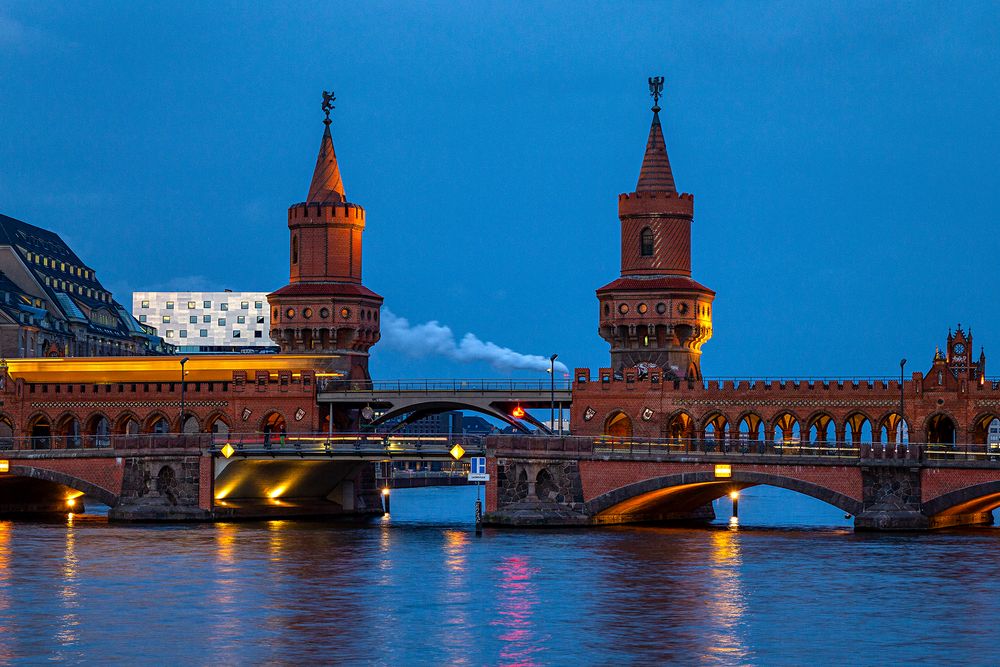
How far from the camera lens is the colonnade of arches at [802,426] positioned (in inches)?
4382

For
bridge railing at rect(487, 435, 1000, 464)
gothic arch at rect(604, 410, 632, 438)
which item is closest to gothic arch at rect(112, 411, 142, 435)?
gothic arch at rect(604, 410, 632, 438)

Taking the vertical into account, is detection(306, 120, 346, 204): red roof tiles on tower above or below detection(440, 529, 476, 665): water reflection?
above

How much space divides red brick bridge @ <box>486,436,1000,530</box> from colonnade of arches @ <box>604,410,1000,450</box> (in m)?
2.51

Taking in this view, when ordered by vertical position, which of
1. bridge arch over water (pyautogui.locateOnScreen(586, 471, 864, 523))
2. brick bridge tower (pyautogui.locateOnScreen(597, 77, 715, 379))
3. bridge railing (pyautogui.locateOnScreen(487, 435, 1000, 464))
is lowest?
bridge arch over water (pyautogui.locateOnScreen(586, 471, 864, 523))

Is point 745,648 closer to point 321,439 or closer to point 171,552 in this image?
point 171,552

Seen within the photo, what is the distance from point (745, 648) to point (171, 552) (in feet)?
130

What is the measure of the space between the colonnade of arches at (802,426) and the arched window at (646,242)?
1330 cm

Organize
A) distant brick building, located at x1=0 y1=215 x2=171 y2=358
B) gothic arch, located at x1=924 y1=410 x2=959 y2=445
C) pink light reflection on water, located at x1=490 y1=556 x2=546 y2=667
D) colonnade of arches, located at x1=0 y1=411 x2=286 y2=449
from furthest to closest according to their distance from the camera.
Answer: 1. distant brick building, located at x1=0 y1=215 x2=171 y2=358
2. colonnade of arches, located at x1=0 y1=411 x2=286 y2=449
3. gothic arch, located at x1=924 y1=410 x2=959 y2=445
4. pink light reflection on water, located at x1=490 y1=556 x2=546 y2=667

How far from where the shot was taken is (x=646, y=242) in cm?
13088

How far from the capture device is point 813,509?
153 metres

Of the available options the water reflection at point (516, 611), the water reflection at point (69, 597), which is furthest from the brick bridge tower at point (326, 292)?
the water reflection at point (516, 611)

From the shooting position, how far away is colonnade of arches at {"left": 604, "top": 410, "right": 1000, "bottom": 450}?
111 meters

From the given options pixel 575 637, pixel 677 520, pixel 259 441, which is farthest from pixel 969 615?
pixel 259 441

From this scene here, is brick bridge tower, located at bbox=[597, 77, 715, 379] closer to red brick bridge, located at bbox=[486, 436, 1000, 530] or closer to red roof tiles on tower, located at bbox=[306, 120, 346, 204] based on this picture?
red brick bridge, located at bbox=[486, 436, 1000, 530]
